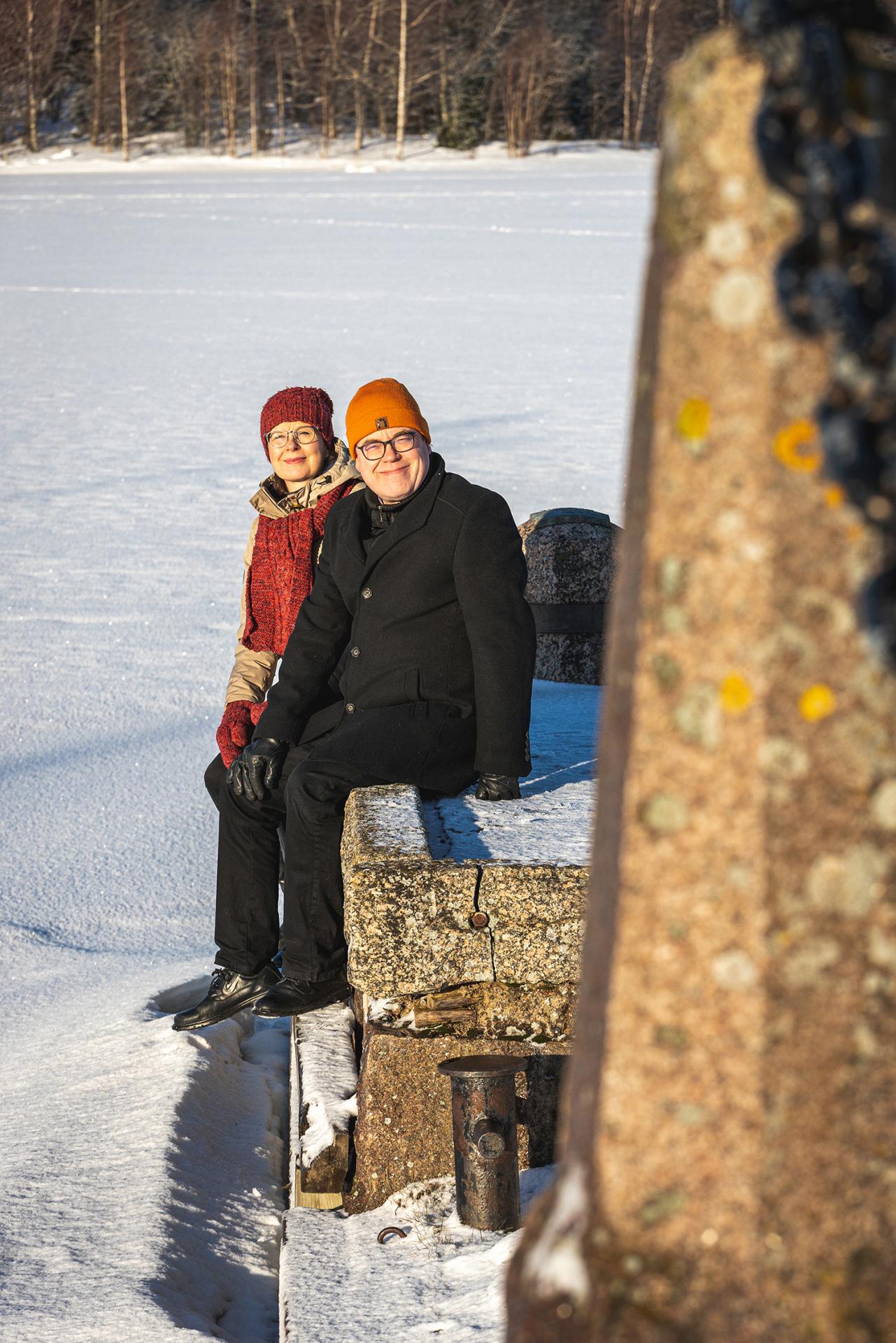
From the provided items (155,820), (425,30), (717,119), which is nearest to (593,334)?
(155,820)

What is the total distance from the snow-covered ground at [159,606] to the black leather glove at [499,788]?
1.94ft

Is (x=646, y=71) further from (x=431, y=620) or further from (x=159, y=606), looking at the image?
(x=431, y=620)

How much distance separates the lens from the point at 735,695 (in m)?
1.14

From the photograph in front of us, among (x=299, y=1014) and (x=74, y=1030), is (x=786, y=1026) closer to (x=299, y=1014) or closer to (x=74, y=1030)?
(x=299, y=1014)

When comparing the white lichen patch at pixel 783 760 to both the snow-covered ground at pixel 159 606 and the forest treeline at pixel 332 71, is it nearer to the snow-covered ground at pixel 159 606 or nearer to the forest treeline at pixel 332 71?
the snow-covered ground at pixel 159 606

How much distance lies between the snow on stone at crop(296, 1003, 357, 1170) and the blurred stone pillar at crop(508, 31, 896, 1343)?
5.80ft

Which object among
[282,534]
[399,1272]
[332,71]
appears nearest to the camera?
[399,1272]

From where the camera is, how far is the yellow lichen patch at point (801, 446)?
110 centimetres

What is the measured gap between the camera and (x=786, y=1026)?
114cm

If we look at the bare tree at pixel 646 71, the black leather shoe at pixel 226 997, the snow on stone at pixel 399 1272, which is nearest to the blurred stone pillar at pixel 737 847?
the snow on stone at pixel 399 1272

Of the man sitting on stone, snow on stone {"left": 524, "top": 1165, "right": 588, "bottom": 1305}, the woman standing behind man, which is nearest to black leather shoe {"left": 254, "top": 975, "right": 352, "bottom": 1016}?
the man sitting on stone

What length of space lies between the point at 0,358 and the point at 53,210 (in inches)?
575

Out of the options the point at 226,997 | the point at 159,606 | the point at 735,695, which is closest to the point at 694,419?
the point at 735,695

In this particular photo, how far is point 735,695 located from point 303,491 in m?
3.14
